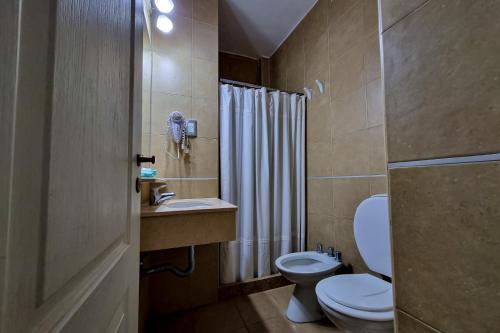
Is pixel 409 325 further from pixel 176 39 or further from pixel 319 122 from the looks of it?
pixel 176 39

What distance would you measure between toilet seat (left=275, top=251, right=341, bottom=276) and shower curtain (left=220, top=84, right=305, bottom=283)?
1.04 ft

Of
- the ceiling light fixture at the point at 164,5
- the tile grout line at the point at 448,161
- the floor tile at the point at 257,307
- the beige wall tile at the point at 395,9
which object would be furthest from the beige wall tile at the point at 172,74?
the floor tile at the point at 257,307

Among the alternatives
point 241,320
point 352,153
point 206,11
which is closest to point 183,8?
point 206,11

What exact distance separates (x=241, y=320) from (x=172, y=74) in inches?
72.7

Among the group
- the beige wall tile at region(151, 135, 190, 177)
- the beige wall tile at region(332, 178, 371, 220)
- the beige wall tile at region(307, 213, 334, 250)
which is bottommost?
the beige wall tile at region(307, 213, 334, 250)

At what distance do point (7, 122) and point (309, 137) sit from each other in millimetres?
1993

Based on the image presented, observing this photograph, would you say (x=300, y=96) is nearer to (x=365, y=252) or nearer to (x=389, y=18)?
(x=365, y=252)

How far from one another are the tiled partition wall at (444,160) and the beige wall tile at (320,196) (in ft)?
4.56

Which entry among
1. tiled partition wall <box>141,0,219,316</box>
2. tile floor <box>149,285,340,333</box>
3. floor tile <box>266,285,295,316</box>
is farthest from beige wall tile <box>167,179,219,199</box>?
floor tile <box>266,285,295,316</box>

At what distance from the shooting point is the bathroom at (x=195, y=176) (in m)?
0.24

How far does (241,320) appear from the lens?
145cm

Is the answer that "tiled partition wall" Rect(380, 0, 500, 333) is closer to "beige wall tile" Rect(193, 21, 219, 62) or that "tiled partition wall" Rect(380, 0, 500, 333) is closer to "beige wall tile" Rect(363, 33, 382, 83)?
"beige wall tile" Rect(363, 33, 382, 83)

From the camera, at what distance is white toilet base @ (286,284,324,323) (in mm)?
1410

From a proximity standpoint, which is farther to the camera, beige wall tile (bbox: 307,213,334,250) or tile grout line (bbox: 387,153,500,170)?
beige wall tile (bbox: 307,213,334,250)
